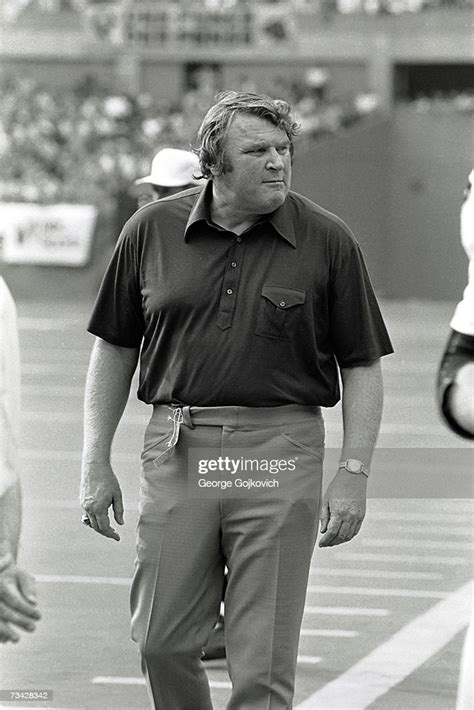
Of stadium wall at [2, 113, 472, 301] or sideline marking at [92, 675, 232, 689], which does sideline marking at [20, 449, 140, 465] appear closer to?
sideline marking at [92, 675, 232, 689]

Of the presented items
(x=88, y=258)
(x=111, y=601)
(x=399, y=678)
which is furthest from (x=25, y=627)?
(x=88, y=258)

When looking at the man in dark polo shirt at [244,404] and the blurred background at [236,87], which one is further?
the blurred background at [236,87]

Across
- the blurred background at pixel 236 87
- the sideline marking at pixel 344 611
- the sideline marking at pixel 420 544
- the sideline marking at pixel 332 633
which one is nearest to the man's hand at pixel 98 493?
the sideline marking at pixel 332 633

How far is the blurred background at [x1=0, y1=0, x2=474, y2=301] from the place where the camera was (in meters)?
29.0

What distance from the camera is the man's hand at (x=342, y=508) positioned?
182 inches

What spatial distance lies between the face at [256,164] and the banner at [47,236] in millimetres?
23957

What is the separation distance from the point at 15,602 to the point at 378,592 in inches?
195

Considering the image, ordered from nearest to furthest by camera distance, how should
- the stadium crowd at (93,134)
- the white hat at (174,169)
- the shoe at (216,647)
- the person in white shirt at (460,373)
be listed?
the person in white shirt at (460,373) < the shoe at (216,647) < the white hat at (174,169) < the stadium crowd at (93,134)

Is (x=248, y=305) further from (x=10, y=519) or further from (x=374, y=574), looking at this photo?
(x=374, y=574)

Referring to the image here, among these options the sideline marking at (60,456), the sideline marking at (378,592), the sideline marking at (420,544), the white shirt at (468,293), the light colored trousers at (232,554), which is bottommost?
the sideline marking at (60,456)

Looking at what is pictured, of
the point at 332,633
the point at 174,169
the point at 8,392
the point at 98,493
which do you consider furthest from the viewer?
the point at 174,169

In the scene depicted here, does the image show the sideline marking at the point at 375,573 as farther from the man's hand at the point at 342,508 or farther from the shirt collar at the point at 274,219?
the shirt collar at the point at 274,219

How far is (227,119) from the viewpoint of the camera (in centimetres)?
467

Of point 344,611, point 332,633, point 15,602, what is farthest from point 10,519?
point 344,611
